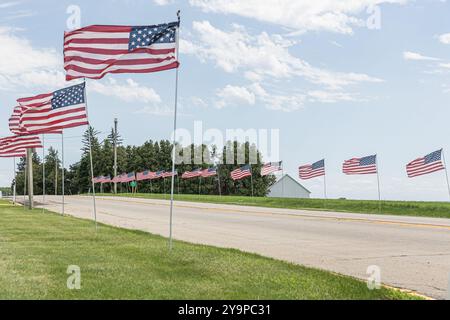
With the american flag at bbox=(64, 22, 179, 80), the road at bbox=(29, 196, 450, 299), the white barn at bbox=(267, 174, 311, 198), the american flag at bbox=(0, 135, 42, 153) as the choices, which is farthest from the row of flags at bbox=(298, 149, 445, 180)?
the white barn at bbox=(267, 174, 311, 198)

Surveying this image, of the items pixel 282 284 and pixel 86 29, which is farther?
pixel 86 29

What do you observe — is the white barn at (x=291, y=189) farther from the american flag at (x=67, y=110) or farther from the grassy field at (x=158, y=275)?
the grassy field at (x=158, y=275)

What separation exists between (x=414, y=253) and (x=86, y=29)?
9320 mm

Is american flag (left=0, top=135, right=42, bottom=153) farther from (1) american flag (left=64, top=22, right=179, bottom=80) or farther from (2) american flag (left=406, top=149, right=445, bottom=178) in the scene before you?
(2) american flag (left=406, top=149, right=445, bottom=178)

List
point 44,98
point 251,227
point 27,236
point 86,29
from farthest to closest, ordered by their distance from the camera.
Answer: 1. point 44,98
2. point 251,227
3. point 27,236
4. point 86,29

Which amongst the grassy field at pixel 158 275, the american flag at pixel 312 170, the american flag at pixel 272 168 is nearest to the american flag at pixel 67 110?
the grassy field at pixel 158 275

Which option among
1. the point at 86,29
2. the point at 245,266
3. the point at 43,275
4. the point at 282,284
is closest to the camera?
the point at 282,284

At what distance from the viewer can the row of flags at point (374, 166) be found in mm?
33031

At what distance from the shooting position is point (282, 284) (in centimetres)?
823

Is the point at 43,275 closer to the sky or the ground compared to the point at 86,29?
closer to the ground

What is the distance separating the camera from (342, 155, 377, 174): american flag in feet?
116

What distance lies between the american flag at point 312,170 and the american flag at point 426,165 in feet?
24.2
